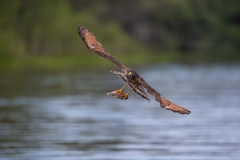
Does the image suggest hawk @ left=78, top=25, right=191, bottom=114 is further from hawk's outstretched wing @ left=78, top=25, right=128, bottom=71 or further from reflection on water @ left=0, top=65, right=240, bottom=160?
reflection on water @ left=0, top=65, right=240, bottom=160

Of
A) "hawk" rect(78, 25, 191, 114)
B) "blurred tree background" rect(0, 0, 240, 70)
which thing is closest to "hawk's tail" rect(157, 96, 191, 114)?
"hawk" rect(78, 25, 191, 114)

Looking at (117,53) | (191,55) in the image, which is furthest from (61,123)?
(191,55)

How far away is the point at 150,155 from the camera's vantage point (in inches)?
616

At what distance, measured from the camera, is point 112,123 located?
21.3 metres

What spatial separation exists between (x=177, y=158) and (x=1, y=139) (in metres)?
4.81

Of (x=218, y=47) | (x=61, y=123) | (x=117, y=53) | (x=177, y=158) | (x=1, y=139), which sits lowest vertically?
(x=177, y=158)

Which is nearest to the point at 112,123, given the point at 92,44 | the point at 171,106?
the point at 92,44

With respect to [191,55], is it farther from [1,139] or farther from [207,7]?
[1,139]

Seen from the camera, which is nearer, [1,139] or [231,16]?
[1,139]

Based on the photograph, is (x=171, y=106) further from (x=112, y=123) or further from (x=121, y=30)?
(x=121, y=30)

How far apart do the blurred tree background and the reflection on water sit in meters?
28.2

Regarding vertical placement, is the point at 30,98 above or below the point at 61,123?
above

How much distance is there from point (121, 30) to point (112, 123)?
172 feet

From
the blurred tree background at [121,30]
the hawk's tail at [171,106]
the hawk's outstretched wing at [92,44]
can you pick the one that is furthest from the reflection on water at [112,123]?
the blurred tree background at [121,30]
